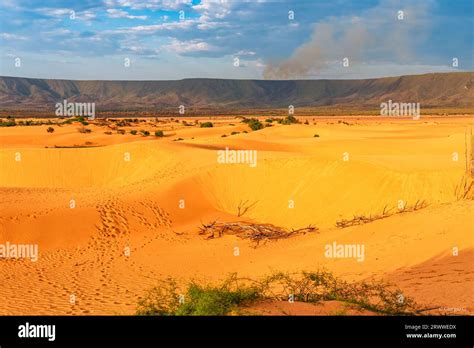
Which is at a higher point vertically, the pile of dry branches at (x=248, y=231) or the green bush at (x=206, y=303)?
the green bush at (x=206, y=303)

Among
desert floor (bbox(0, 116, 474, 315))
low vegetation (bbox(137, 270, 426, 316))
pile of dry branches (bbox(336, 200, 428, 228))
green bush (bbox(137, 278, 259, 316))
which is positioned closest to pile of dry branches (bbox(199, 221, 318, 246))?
desert floor (bbox(0, 116, 474, 315))

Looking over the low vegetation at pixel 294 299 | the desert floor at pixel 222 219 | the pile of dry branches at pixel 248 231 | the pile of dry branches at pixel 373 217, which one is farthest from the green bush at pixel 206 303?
the pile of dry branches at pixel 373 217

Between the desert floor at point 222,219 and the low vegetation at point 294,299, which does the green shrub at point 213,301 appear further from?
the desert floor at point 222,219

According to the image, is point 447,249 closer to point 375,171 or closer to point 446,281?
point 446,281

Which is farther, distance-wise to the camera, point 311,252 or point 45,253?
point 45,253
